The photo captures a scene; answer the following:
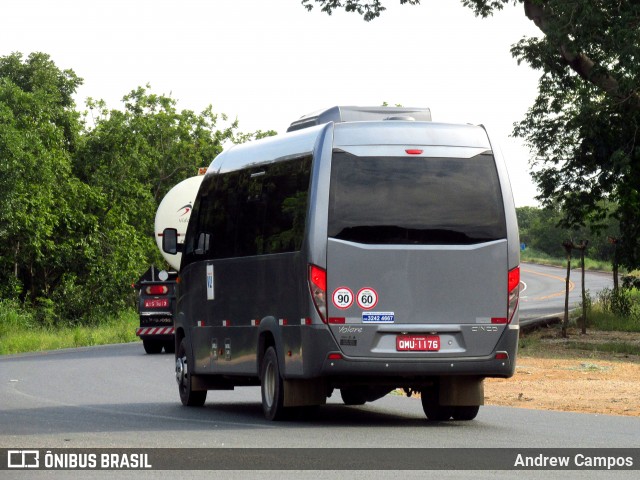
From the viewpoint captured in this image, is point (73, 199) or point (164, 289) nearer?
point (164, 289)

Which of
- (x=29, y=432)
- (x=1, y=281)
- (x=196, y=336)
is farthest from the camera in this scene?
(x=1, y=281)

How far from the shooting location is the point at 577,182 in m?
38.2

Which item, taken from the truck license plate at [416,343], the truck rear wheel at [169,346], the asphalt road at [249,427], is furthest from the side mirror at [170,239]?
the truck rear wheel at [169,346]

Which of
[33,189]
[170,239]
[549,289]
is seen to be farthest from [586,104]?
[549,289]

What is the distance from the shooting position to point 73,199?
59156 millimetres

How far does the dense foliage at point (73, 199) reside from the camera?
53844 millimetres

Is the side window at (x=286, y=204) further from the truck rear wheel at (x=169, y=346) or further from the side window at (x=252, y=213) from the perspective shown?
the truck rear wheel at (x=169, y=346)

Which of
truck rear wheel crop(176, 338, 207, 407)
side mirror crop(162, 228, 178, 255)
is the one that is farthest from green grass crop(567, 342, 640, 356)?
side mirror crop(162, 228, 178, 255)

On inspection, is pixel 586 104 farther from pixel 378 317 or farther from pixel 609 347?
pixel 378 317

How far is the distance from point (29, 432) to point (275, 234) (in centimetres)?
324

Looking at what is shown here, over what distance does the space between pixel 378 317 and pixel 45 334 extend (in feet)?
105

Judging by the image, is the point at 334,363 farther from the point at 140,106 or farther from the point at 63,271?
the point at 140,106

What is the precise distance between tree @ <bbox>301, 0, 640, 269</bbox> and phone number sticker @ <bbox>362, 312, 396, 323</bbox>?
15903mm

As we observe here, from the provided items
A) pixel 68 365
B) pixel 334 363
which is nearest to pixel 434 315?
pixel 334 363
